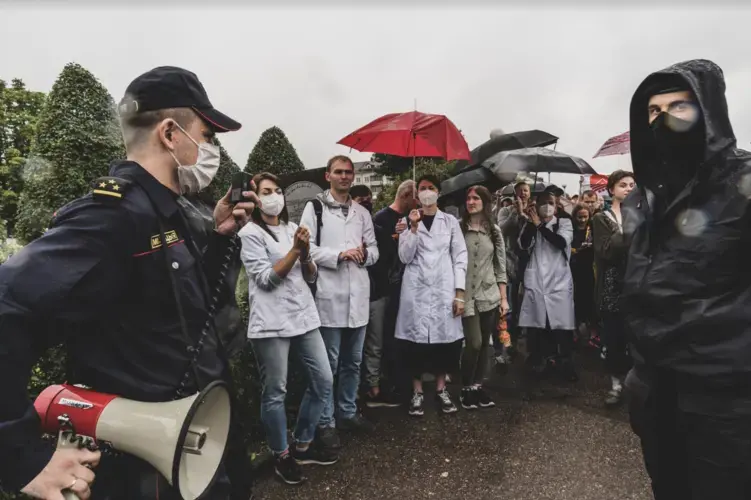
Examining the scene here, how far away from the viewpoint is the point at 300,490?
3371 mm

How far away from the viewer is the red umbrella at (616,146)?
23.4 feet

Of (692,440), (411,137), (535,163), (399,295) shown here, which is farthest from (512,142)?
(692,440)

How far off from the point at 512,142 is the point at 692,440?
5623 millimetres

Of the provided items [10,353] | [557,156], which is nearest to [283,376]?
[10,353]

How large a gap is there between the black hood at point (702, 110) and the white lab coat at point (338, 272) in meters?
2.45

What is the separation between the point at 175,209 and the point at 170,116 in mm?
335

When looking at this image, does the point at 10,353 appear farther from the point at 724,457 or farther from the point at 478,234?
the point at 478,234

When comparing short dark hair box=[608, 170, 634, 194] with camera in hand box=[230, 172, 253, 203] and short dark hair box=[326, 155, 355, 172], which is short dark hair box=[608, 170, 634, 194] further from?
camera in hand box=[230, 172, 253, 203]

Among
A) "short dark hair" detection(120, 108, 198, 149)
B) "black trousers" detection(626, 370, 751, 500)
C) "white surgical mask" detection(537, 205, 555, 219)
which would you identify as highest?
"short dark hair" detection(120, 108, 198, 149)

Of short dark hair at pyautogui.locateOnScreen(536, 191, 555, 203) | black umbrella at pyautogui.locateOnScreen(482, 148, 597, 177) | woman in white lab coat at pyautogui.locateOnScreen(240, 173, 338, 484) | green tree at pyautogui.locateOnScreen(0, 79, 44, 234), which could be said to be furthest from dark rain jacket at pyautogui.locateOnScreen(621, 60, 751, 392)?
green tree at pyautogui.locateOnScreen(0, 79, 44, 234)

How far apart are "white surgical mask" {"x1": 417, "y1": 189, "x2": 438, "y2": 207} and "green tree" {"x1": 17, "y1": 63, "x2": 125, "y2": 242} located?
5.40 metres

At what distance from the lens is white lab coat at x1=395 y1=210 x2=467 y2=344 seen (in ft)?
14.9

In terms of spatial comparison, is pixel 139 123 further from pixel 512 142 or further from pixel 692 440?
pixel 512 142

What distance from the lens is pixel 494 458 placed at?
3770 mm
